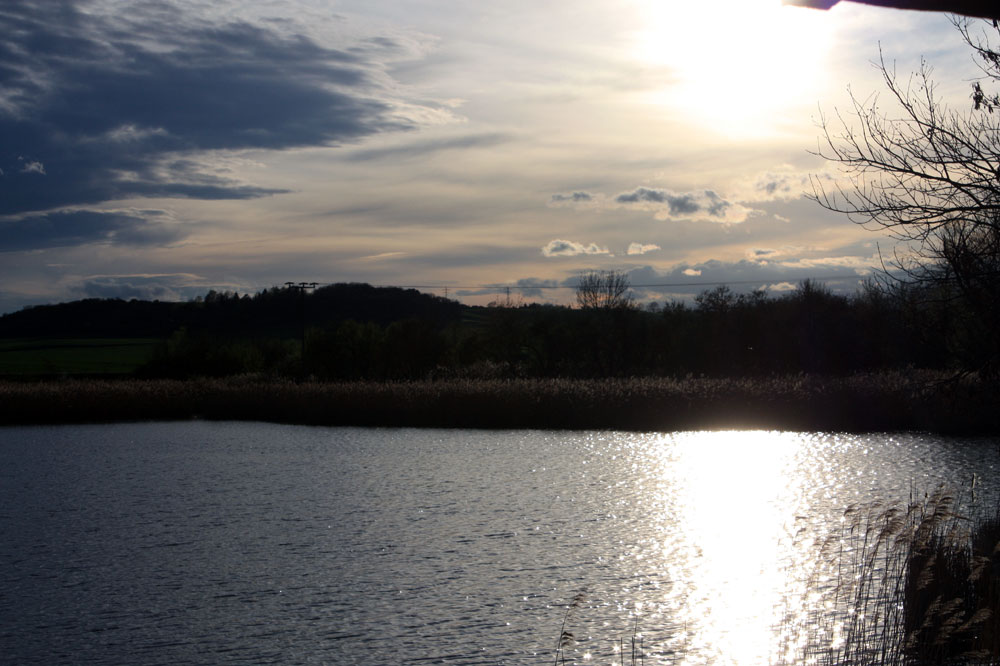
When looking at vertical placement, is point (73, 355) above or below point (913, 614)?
above

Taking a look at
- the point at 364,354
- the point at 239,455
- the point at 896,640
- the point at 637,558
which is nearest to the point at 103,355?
the point at 364,354

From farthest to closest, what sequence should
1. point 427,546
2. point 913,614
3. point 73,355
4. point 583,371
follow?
point 73,355 → point 583,371 → point 427,546 → point 913,614

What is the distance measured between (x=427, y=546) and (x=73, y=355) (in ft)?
234

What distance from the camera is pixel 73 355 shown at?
7388 centimetres

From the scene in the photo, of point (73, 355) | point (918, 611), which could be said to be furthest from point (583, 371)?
point (73, 355)

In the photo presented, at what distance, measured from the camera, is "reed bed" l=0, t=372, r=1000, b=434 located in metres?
26.4

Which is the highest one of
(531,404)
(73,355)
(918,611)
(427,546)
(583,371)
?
(73,355)

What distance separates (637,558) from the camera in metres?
11.5

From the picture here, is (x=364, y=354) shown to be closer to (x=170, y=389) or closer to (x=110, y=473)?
(x=170, y=389)

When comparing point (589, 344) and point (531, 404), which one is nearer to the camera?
point (531, 404)

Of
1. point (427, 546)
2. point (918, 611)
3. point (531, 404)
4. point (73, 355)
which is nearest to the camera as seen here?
point (918, 611)

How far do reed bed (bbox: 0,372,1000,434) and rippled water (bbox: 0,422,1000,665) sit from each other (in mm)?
3028

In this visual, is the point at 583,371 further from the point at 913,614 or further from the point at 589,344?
the point at 913,614

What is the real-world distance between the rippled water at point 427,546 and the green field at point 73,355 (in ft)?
142
